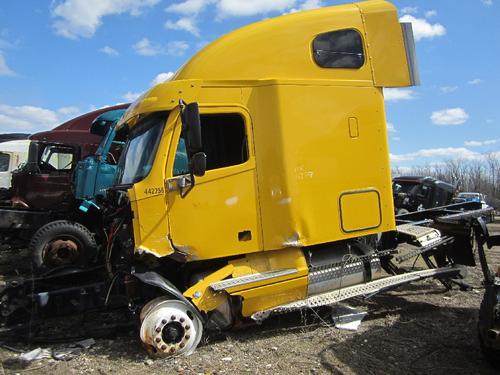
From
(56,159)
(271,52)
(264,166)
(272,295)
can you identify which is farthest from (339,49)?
(56,159)

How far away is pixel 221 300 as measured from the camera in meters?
5.12

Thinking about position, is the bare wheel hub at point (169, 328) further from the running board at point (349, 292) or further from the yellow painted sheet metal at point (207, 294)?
the running board at point (349, 292)

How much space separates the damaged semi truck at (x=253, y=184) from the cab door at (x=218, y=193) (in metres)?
0.01

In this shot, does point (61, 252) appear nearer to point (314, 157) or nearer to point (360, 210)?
point (314, 157)

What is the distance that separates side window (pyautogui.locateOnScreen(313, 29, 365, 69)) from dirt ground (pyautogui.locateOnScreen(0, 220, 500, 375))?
2944mm

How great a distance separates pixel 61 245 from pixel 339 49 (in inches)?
236

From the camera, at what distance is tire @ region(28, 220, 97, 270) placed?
859cm

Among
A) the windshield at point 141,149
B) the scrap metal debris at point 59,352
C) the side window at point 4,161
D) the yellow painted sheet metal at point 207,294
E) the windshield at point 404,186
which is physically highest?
the side window at point 4,161

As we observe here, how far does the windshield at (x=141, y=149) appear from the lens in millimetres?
5117

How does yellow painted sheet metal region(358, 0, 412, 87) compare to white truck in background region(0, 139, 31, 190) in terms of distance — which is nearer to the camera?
yellow painted sheet metal region(358, 0, 412, 87)

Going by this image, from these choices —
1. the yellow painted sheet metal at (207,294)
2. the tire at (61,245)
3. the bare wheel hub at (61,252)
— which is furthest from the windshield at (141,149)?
the bare wheel hub at (61,252)

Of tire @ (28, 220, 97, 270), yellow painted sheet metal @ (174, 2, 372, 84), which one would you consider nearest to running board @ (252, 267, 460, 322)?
yellow painted sheet metal @ (174, 2, 372, 84)

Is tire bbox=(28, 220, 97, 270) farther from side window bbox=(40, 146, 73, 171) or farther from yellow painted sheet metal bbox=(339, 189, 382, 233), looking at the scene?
yellow painted sheet metal bbox=(339, 189, 382, 233)

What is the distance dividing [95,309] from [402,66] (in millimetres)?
4473
